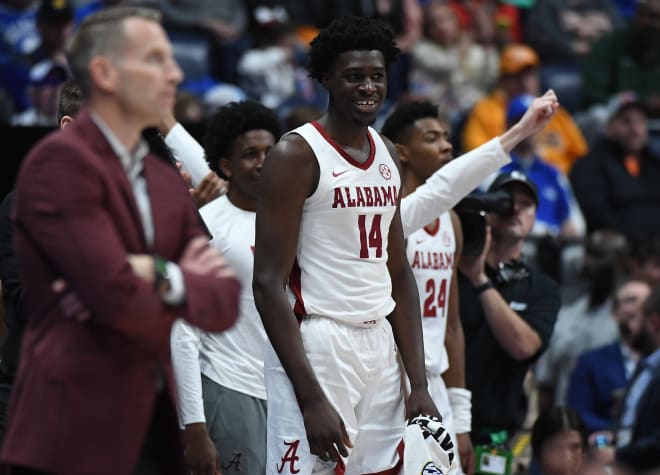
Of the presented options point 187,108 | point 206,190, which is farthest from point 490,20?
point 206,190

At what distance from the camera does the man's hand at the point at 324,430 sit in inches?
182

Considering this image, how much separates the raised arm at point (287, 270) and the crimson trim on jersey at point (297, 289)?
4.1 inches

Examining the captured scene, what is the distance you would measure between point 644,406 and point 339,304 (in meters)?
1.23

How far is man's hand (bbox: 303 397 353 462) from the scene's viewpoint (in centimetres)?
461

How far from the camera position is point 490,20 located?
45.5 feet

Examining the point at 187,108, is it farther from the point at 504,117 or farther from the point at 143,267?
the point at 143,267

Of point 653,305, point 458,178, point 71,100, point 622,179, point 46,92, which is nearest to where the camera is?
point 71,100

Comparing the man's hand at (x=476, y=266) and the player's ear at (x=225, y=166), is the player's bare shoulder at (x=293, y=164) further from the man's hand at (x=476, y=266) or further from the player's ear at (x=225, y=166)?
the man's hand at (x=476, y=266)

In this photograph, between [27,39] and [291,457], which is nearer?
[291,457]

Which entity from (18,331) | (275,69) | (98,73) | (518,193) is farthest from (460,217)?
(275,69)

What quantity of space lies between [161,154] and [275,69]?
6640 mm

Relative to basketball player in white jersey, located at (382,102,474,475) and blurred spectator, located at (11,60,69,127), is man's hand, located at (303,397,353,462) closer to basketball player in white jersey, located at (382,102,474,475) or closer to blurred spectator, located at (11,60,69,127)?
basketball player in white jersey, located at (382,102,474,475)

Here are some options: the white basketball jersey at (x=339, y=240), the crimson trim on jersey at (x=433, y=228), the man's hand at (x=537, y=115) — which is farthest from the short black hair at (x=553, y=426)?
the white basketball jersey at (x=339, y=240)

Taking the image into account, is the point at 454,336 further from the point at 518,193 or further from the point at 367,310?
the point at 367,310
